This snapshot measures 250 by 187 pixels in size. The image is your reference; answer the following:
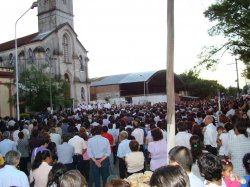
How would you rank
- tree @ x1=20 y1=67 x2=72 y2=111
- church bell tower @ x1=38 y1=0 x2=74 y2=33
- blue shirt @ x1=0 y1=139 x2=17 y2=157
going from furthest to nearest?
church bell tower @ x1=38 y1=0 x2=74 y2=33, tree @ x1=20 y1=67 x2=72 y2=111, blue shirt @ x1=0 y1=139 x2=17 y2=157

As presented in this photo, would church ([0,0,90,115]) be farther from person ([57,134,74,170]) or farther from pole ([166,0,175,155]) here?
pole ([166,0,175,155])

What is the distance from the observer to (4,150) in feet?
31.2

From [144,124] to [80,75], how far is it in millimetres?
41617

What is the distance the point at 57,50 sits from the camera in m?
48.3

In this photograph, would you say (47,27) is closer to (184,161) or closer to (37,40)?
(37,40)

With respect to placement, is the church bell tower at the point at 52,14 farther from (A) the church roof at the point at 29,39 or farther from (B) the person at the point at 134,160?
(B) the person at the point at 134,160

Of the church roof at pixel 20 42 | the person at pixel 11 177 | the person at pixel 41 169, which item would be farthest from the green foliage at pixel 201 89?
the person at pixel 11 177

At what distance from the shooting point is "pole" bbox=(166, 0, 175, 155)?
273 inches

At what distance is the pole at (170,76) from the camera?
6934 millimetres

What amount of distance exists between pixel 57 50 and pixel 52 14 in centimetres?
619

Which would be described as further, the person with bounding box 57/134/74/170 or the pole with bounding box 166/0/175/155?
the person with bounding box 57/134/74/170

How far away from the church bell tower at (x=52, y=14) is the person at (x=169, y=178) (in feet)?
162

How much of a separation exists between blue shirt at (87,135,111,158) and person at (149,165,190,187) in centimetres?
594

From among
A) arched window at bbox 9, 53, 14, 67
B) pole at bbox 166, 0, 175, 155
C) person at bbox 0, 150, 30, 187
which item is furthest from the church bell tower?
person at bbox 0, 150, 30, 187
